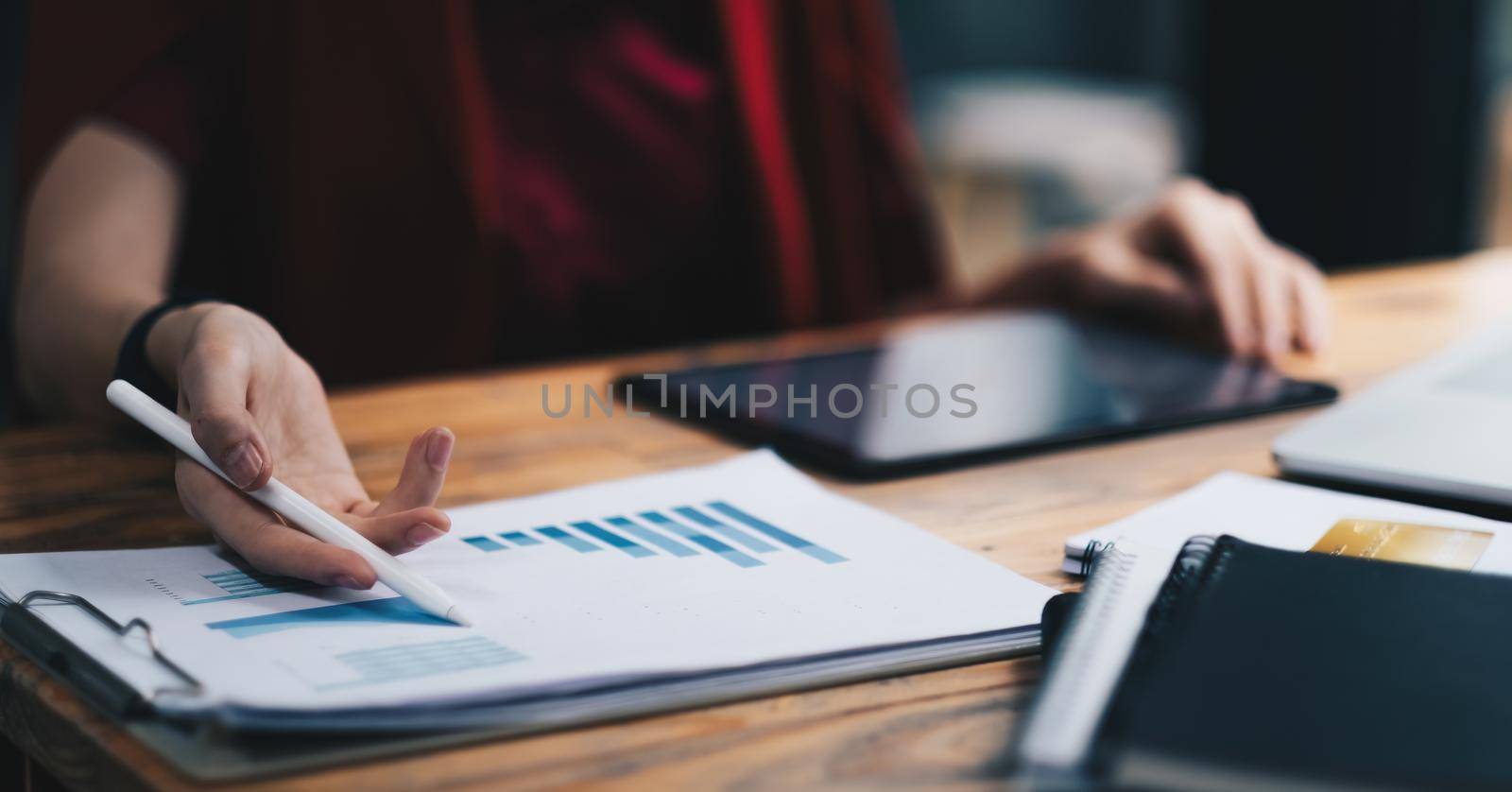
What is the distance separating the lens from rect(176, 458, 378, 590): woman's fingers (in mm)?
477

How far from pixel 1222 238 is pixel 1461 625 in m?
0.67

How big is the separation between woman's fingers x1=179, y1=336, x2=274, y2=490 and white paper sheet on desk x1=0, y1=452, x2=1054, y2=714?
0.04 m

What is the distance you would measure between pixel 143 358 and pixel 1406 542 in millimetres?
558

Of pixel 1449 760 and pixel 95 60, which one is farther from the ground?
pixel 95 60

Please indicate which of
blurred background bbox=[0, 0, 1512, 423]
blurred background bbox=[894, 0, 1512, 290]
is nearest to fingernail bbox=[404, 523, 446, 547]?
blurred background bbox=[0, 0, 1512, 423]

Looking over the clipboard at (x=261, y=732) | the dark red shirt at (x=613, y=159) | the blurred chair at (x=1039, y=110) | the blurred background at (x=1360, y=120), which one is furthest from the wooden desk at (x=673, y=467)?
the blurred chair at (x=1039, y=110)

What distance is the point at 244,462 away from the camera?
498 millimetres

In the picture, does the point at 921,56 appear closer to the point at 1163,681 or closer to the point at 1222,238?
the point at 1222,238

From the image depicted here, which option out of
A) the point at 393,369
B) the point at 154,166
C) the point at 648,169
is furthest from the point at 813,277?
the point at 154,166

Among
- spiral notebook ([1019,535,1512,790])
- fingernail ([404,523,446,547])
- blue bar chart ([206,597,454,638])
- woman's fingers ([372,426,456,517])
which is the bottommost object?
blue bar chart ([206,597,454,638])

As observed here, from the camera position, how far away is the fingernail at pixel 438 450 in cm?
52

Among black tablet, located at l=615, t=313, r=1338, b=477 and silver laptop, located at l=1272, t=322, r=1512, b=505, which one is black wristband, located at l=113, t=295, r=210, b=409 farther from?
silver laptop, located at l=1272, t=322, r=1512, b=505

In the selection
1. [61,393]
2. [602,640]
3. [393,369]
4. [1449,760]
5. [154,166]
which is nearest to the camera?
[1449,760]

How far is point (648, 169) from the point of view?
1.21m
